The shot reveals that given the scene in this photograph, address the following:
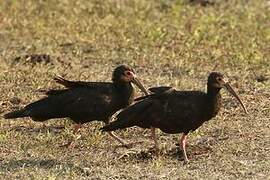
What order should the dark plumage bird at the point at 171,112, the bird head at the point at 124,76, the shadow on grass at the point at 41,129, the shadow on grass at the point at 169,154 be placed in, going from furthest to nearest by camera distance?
the shadow on grass at the point at 41,129
the bird head at the point at 124,76
the shadow on grass at the point at 169,154
the dark plumage bird at the point at 171,112

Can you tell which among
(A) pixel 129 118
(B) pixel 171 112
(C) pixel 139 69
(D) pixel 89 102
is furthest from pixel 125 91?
(C) pixel 139 69

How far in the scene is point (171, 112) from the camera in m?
8.27

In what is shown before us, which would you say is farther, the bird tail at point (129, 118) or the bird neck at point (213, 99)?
the bird neck at point (213, 99)

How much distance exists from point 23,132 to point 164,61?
490 cm

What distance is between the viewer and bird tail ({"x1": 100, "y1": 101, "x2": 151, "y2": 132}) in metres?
8.23

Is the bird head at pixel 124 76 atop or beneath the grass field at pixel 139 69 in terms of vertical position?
atop

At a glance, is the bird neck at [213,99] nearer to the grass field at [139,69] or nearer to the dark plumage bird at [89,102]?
the grass field at [139,69]

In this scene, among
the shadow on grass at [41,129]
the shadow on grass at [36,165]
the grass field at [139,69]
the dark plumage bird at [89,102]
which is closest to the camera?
the shadow on grass at [36,165]

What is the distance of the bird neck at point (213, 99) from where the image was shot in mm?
8344

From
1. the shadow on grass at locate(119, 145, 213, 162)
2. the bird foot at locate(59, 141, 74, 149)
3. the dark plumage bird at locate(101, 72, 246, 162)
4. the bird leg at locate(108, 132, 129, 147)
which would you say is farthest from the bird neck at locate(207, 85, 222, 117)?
the bird foot at locate(59, 141, 74, 149)

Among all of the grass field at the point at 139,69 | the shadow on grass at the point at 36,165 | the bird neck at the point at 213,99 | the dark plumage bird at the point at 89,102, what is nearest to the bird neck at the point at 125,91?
the dark plumage bird at the point at 89,102

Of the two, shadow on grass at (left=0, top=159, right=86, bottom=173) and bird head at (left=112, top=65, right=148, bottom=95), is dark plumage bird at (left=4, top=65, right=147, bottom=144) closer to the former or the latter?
bird head at (left=112, top=65, right=148, bottom=95)

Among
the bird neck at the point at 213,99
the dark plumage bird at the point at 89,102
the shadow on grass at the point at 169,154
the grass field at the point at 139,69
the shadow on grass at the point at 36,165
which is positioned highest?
the bird neck at the point at 213,99

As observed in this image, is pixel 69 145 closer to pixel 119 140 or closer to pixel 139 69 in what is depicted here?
pixel 119 140
